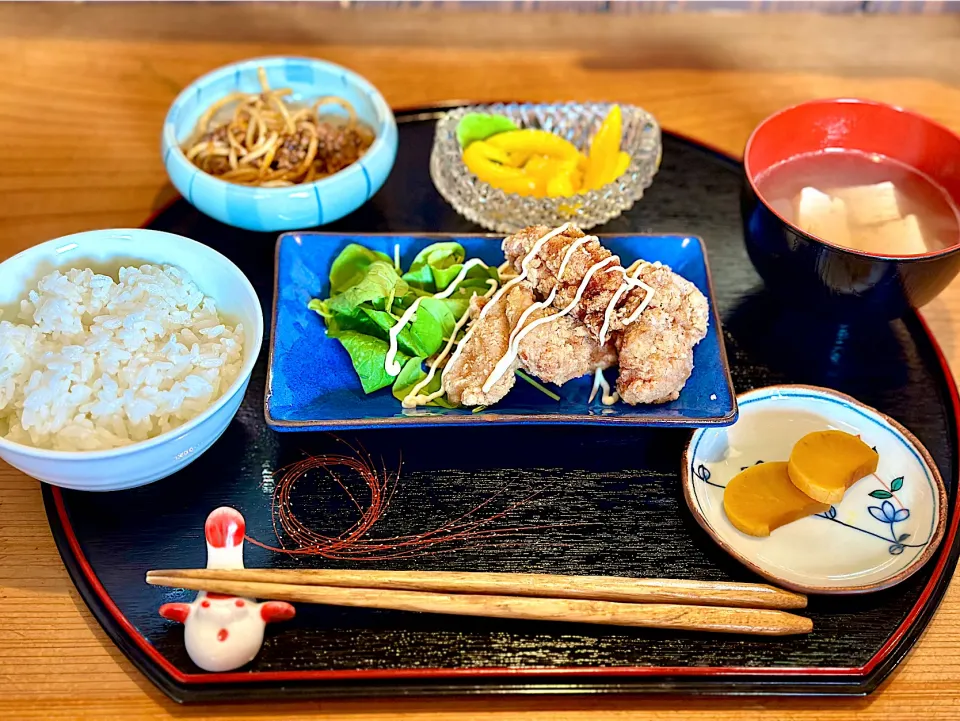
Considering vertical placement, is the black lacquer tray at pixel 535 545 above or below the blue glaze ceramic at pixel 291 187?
below

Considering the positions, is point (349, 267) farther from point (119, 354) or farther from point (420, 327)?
point (119, 354)

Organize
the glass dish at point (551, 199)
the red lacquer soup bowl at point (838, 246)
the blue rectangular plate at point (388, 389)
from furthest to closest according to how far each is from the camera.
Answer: the glass dish at point (551, 199)
the red lacquer soup bowl at point (838, 246)
the blue rectangular plate at point (388, 389)

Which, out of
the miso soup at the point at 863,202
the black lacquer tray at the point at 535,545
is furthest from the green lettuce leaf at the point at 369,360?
the miso soup at the point at 863,202

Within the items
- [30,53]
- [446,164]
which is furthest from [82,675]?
[30,53]

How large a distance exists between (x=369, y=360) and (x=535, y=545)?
576mm

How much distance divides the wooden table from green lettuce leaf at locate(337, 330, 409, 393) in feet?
3.07

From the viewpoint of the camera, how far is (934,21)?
11.0 feet

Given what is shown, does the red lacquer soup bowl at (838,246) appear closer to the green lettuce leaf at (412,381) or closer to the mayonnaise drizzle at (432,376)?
the mayonnaise drizzle at (432,376)

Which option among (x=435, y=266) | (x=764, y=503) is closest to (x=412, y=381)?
(x=435, y=266)

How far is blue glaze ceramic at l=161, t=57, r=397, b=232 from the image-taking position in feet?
7.28

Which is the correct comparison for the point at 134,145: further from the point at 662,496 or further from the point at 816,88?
the point at 816,88

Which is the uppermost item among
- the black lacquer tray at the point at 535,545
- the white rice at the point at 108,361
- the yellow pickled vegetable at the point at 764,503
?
the white rice at the point at 108,361

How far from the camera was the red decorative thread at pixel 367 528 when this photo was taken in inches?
68.4

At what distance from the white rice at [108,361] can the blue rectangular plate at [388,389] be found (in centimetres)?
14
